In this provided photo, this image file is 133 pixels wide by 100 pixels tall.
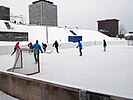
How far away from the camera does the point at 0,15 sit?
59.5 m

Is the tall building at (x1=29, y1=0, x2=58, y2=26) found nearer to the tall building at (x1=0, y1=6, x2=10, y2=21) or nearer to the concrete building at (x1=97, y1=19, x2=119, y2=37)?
the tall building at (x1=0, y1=6, x2=10, y2=21)

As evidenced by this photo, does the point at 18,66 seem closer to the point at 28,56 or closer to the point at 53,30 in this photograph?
the point at 28,56

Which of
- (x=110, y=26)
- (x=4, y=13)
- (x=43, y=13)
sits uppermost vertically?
(x=4, y=13)

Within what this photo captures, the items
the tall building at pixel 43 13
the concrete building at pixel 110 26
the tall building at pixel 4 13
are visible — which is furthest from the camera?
the concrete building at pixel 110 26

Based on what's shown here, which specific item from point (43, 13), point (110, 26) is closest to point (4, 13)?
point (43, 13)

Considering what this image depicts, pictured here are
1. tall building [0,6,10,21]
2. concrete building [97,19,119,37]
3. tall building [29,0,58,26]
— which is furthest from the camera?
concrete building [97,19,119,37]

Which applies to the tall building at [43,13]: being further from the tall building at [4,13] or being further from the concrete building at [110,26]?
the concrete building at [110,26]

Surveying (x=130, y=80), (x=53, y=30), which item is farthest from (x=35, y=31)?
(x=130, y=80)

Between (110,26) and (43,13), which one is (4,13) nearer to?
(43,13)

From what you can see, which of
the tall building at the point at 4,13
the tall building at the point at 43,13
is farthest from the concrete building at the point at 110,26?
the tall building at the point at 4,13

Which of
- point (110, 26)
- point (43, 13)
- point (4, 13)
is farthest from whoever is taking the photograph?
point (110, 26)

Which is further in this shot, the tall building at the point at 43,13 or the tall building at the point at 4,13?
the tall building at the point at 4,13

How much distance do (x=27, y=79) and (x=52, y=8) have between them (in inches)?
2321

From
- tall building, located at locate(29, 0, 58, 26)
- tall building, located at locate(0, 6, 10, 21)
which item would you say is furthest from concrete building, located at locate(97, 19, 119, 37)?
tall building, located at locate(0, 6, 10, 21)
